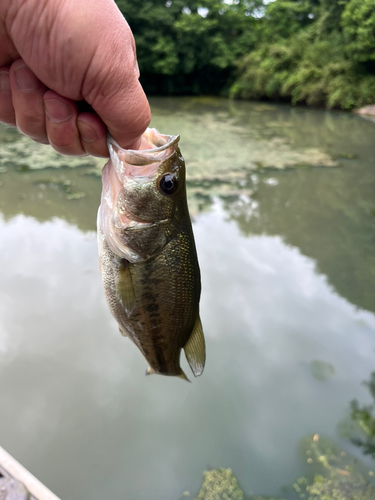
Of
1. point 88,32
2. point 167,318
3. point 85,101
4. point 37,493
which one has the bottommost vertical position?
point 37,493

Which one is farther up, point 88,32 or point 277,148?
point 88,32

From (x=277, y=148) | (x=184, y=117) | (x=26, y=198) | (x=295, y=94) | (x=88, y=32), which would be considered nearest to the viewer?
(x=88, y=32)

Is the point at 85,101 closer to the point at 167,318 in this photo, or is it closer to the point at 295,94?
the point at 167,318

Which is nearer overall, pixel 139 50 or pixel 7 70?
pixel 7 70

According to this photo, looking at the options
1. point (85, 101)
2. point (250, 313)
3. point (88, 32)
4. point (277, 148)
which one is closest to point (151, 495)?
point (250, 313)

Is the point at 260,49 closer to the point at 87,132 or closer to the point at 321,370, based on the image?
the point at 321,370

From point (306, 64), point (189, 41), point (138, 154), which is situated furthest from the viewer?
point (189, 41)

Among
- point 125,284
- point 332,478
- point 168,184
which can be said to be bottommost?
point 332,478

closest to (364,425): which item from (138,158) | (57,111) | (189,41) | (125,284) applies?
(125,284)
